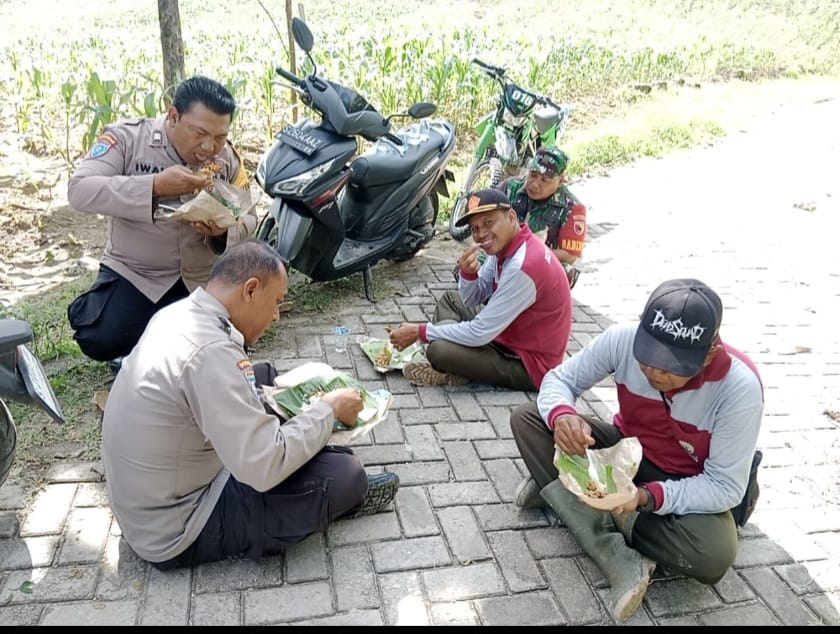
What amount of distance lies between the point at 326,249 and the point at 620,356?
7.91ft

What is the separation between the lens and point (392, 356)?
13.4 feet

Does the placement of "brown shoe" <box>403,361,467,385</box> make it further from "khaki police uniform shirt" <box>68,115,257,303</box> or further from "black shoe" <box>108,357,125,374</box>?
"black shoe" <box>108,357,125,374</box>

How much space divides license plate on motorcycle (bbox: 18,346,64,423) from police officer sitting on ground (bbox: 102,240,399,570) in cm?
25

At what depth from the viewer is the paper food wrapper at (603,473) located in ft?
7.87

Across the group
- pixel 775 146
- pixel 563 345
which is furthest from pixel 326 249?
pixel 775 146

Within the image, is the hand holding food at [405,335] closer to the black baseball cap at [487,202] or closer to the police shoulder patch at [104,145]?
the black baseball cap at [487,202]

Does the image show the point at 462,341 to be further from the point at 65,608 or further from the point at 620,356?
the point at 65,608

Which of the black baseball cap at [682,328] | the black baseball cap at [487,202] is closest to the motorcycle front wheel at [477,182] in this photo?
the black baseball cap at [487,202]

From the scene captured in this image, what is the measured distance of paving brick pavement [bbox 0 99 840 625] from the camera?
2.46 metres

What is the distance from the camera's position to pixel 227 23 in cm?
1742

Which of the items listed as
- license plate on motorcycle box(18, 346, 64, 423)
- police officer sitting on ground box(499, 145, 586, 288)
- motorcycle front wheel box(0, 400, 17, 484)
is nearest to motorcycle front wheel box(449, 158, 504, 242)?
police officer sitting on ground box(499, 145, 586, 288)

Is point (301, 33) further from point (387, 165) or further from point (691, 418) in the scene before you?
point (691, 418)

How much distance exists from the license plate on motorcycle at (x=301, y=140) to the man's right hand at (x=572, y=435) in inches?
97.3

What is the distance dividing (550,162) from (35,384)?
10.6ft
